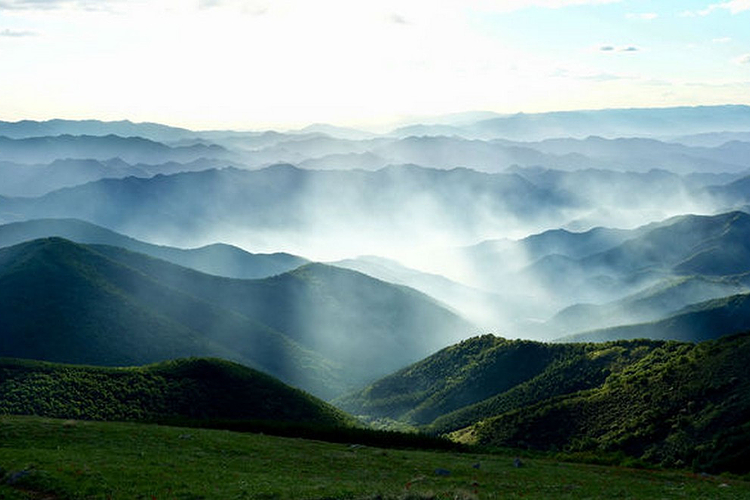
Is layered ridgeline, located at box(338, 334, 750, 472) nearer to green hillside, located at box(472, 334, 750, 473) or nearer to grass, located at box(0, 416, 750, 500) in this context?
green hillside, located at box(472, 334, 750, 473)

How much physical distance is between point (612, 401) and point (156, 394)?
67.3m

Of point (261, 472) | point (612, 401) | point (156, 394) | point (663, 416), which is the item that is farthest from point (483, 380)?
point (261, 472)

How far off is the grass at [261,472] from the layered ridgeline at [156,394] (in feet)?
119

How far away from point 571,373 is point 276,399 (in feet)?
191

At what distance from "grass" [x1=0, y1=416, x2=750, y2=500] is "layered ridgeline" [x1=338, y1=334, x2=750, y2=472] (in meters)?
19.6

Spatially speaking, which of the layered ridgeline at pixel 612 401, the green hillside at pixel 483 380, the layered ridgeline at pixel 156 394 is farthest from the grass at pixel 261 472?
the green hillside at pixel 483 380

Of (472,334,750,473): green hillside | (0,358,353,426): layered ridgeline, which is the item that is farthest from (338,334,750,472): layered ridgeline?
(0,358,353,426): layered ridgeline

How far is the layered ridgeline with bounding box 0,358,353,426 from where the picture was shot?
302 ft

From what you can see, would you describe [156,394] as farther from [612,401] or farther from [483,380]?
[483,380]

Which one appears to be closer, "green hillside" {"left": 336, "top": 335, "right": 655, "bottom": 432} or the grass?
the grass

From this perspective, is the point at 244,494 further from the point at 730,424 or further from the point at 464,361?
→ the point at 464,361

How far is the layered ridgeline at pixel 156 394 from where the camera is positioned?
91.9m

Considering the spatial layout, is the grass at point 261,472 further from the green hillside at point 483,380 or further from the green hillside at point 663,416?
the green hillside at point 483,380

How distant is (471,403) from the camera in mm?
153125
